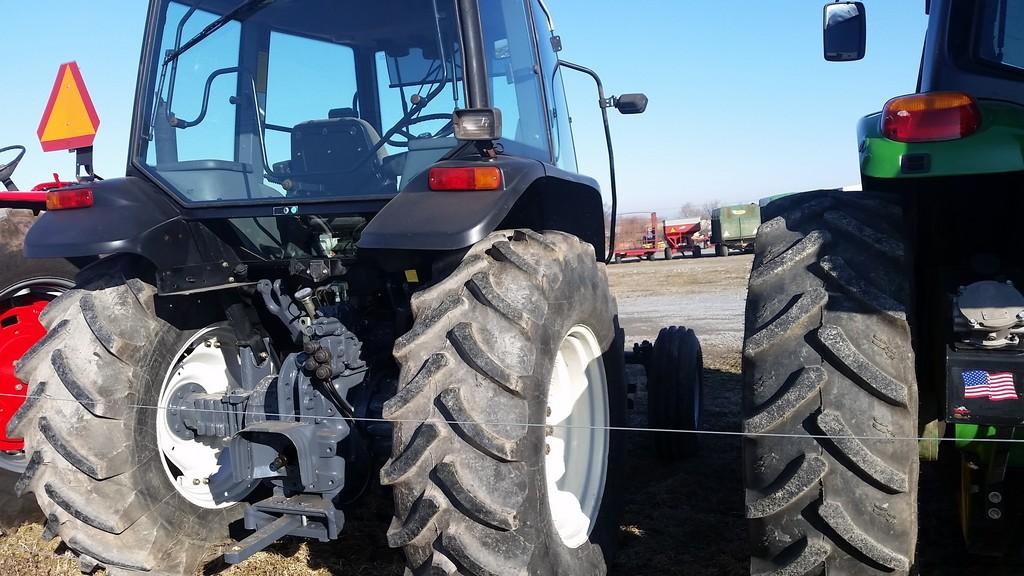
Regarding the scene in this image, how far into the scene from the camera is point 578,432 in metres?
3.08

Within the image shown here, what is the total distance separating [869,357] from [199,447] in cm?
267

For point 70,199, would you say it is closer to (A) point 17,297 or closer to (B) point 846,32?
(A) point 17,297

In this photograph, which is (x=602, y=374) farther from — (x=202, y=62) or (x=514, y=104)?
(x=202, y=62)

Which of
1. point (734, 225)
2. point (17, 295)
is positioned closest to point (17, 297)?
point (17, 295)

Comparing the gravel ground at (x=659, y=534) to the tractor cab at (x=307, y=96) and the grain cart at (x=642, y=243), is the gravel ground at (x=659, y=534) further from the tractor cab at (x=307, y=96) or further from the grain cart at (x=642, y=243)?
the grain cart at (x=642, y=243)

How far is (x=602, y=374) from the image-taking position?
3121 millimetres

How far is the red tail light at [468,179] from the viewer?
98.2 inches

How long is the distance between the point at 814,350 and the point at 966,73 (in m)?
1.13

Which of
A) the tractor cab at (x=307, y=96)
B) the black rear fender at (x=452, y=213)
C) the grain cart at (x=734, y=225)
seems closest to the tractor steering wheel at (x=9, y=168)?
the tractor cab at (x=307, y=96)

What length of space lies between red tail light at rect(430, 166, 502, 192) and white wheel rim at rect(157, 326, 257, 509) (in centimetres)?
140

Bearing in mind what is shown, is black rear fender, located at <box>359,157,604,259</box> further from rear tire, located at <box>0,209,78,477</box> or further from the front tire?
rear tire, located at <box>0,209,78,477</box>

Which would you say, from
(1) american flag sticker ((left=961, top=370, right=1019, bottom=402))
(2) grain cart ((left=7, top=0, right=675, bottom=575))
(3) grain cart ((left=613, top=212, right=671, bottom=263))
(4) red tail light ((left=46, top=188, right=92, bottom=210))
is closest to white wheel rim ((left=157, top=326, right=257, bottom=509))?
(2) grain cart ((left=7, top=0, right=675, bottom=575))

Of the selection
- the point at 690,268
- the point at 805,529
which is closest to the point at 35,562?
the point at 805,529

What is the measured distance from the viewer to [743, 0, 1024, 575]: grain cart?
78.0 inches
